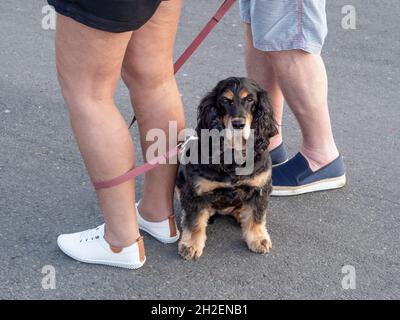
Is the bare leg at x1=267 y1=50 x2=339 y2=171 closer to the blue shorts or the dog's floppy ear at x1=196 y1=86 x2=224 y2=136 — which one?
the blue shorts

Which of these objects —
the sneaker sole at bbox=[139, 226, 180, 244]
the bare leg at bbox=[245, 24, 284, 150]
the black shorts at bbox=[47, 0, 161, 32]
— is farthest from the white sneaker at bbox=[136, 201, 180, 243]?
the black shorts at bbox=[47, 0, 161, 32]

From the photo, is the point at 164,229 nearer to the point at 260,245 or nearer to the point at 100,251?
the point at 100,251

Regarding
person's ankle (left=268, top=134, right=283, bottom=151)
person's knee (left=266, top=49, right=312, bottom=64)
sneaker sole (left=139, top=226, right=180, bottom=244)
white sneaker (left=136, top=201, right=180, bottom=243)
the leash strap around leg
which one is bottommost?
sneaker sole (left=139, top=226, right=180, bottom=244)

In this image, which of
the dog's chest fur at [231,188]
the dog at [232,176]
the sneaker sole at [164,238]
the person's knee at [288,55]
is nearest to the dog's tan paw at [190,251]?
the dog at [232,176]

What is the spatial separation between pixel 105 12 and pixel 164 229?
1.32 meters

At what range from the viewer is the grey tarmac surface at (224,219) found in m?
3.08

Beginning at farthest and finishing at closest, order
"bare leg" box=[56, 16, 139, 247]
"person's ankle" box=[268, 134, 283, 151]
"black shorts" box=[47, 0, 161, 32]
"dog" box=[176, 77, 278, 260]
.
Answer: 1. "person's ankle" box=[268, 134, 283, 151]
2. "dog" box=[176, 77, 278, 260]
3. "bare leg" box=[56, 16, 139, 247]
4. "black shorts" box=[47, 0, 161, 32]

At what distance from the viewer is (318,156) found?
3.82 m

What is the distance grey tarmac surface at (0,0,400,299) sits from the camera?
3078 millimetres

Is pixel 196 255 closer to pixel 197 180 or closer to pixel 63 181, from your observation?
A: pixel 197 180

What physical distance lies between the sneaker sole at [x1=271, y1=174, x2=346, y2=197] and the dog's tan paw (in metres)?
0.73

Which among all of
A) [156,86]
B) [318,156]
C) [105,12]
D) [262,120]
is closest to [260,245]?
[262,120]

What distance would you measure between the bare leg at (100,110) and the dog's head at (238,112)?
17.8 inches
